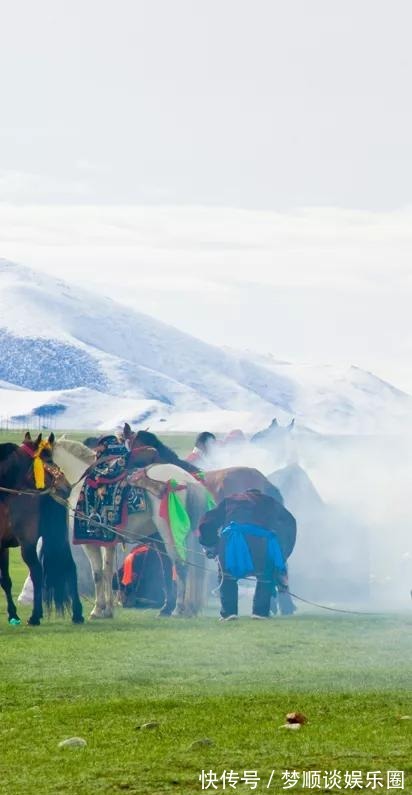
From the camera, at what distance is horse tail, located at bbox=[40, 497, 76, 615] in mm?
26359

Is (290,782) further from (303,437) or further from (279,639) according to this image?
(303,437)

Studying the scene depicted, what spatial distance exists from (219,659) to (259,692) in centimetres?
314

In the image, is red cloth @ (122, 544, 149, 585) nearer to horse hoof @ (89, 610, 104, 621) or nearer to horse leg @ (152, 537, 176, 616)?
horse leg @ (152, 537, 176, 616)

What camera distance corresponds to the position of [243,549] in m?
26.2

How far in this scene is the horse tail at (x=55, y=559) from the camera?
26359 mm

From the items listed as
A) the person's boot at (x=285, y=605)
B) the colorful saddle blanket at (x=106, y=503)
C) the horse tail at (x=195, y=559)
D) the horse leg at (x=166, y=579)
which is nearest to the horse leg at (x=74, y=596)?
the colorful saddle blanket at (x=106, y=503)

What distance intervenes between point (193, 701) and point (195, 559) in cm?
1127

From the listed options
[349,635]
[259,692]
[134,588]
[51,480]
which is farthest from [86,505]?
[259,692]

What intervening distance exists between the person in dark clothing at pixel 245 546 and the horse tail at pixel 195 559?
27.5 inches

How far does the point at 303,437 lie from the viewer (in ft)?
131

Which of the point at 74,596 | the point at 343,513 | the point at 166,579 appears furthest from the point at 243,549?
the point at 343,513

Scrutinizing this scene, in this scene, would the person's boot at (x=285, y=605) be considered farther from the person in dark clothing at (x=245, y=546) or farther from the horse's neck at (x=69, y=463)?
the horse's neck at (x=69, y=463)

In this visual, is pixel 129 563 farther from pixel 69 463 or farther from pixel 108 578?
pixel 69 463

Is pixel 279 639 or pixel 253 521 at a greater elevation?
pixel 253 521
